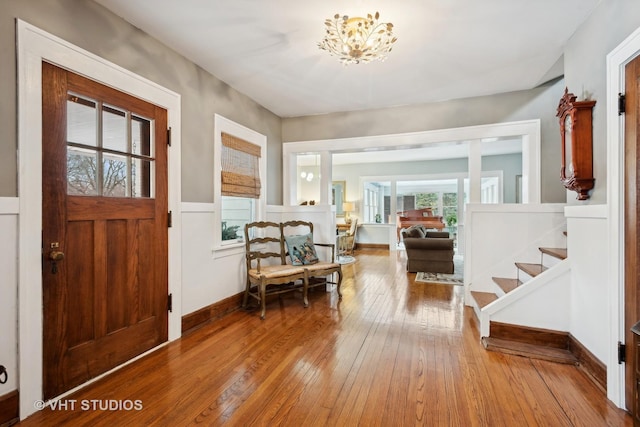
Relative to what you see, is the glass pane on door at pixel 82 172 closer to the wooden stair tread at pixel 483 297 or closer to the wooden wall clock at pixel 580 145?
the wooden wall clock at pixel 580 145

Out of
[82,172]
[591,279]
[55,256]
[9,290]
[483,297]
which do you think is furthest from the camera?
[483,297]

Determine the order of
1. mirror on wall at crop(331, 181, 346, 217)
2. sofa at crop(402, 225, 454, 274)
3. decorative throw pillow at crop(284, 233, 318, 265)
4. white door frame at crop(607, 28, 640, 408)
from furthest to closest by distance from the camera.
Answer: mirror on wall at crop(331, 181, 346, 217) → sofa at crop(402, 225, 454, 274) → decorative throw pillow at crop(284, 233, 318, 265) → white door frame at crop(607, 28, 640, 408)

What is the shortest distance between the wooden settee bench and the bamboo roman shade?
43cm

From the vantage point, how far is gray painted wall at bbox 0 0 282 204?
60.5 inches

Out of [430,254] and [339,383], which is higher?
[430,254]

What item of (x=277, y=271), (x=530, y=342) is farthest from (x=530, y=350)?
(x=277, y=271)

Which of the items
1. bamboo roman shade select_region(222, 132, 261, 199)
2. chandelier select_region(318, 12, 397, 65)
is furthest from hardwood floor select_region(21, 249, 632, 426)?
chandelier select_region(318, 12, 397, 65)

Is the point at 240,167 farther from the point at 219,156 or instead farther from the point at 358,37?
the point at 358,37

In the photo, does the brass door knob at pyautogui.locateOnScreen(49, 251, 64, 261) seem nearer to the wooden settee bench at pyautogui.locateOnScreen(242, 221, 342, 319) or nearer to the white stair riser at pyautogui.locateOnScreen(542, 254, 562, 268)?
the wooden settee bench at pyautogui.locateOnScreen(242, 221, 342, 319)

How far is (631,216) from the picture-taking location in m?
1.61

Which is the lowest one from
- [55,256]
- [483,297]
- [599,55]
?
[483,297]

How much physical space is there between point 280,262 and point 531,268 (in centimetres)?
283

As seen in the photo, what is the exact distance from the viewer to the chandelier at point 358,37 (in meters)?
1.96

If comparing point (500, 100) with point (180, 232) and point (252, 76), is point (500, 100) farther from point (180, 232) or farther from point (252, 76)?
point (180, 232)
